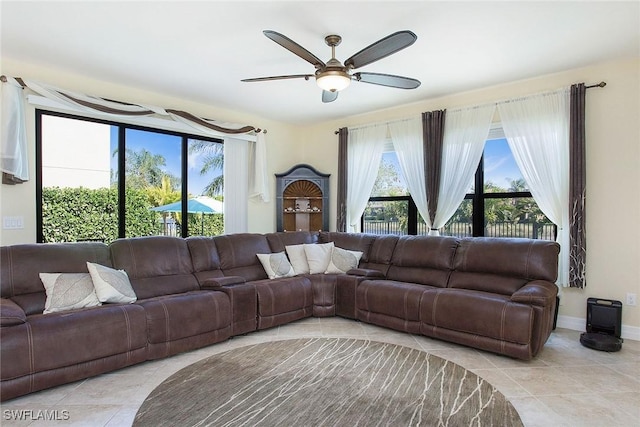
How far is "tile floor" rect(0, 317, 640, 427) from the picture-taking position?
7.31 feet

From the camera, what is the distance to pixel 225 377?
2.47 metres

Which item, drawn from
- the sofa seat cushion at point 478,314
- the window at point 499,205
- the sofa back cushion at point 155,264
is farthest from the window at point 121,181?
the window at point 499,205

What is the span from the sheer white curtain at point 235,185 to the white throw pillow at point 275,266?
1203 mm

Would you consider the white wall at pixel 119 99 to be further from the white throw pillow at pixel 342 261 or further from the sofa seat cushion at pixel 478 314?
the sofa seat cushion at pixel 478 314

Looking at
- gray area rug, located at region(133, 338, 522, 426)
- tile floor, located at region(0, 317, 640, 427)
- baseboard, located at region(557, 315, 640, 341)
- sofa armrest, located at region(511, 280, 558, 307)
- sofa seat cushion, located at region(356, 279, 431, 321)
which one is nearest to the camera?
gray area rug, located at region(133, 338, 522, 426)

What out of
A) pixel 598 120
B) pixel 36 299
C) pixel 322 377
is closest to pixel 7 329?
pixel 36 299

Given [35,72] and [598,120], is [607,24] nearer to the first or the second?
[598,120]

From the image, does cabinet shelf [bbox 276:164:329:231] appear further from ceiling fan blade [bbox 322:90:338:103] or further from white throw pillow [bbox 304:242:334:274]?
ceiling fan blade [bbox 322:90:338:103]

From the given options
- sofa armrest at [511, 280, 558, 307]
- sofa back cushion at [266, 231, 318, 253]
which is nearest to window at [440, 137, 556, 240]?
sofa armrest at [511, 280, 558, 307]

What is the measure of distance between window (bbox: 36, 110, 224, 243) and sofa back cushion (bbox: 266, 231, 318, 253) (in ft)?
3.35

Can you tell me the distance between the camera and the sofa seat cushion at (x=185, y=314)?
3.02 m

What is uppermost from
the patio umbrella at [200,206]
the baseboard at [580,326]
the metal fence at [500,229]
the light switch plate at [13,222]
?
the patio umbrella at [200,206]

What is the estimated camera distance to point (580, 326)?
385 cm

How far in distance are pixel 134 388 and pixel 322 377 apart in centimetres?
130
